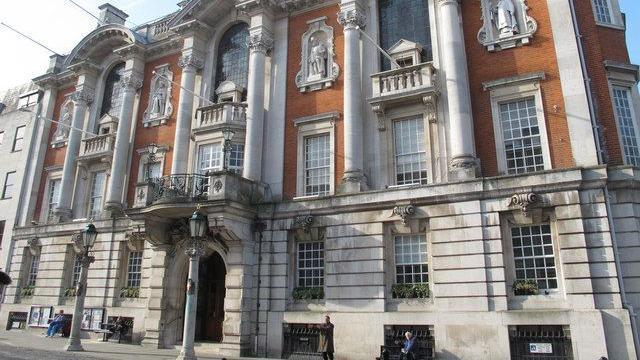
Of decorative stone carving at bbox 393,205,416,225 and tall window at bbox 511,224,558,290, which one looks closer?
tall window at bbox 511,224,558,290

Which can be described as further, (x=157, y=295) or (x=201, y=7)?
(x=201, y=7)

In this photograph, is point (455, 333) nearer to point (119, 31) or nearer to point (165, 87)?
point (165, 87)

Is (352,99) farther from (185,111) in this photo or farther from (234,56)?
(185,111)

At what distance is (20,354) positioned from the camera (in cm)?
1630

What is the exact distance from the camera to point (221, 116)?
2316 cm

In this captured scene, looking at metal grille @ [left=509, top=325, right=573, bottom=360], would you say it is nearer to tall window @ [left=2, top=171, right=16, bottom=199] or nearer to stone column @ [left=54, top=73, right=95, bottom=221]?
stone column @ [left=54, top=73, right=95, bottom=221]

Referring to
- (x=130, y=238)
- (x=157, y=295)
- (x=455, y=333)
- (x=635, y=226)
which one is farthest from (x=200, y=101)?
(x=635, y=226)

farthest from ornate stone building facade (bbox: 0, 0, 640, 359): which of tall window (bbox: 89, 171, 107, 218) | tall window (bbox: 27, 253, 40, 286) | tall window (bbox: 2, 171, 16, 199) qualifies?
tall window (bbox: 2, 171, 16, 199)

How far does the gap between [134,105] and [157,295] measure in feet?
38.9

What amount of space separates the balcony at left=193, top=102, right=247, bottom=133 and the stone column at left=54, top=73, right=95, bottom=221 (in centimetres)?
949

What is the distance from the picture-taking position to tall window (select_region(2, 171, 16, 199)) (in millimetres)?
32719

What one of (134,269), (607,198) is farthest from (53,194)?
(607,198)

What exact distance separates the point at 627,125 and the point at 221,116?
16.6m

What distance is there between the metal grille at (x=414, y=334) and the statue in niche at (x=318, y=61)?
11201 millimetres
